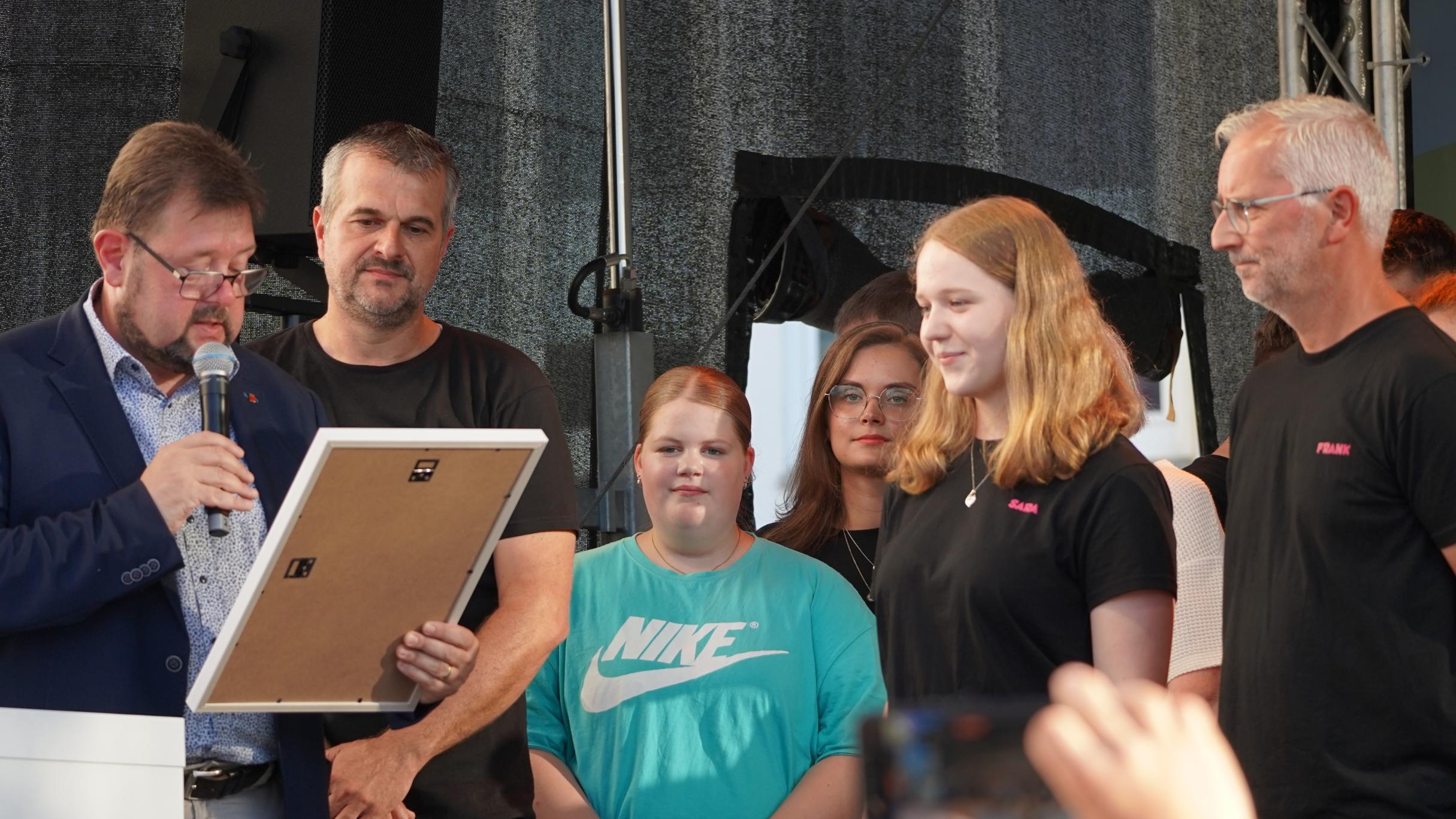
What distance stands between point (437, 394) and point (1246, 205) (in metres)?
1.30

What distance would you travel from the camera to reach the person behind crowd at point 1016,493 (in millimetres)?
1856

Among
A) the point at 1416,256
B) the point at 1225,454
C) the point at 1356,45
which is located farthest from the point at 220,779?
the point at 1356,45

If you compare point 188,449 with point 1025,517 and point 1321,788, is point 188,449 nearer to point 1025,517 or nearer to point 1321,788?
point 1025,517

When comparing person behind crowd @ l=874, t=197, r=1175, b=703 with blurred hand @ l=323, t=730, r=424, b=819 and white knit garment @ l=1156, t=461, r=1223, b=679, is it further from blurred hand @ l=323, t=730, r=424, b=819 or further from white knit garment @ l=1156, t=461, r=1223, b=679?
blurred hand @ l=323, t=730, r=424, b=819

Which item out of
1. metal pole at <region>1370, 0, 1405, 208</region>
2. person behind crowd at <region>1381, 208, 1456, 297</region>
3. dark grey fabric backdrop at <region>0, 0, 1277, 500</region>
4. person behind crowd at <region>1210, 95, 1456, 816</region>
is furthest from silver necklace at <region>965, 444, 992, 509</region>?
metal pole at <region>1370, 0, 1405, 208</region>

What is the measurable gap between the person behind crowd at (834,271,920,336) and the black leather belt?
1.56 m

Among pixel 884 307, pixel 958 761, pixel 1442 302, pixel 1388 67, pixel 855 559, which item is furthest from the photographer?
pixel 1388 67

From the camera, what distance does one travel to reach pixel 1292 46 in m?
4.32

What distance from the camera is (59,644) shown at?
1.74m

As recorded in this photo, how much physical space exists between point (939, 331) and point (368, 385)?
958mm

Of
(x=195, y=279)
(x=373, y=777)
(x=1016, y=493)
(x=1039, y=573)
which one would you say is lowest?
(x=373, y=777)

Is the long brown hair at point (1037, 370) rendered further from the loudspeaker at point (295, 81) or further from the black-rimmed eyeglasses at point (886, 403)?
the loudspeaker at point (295, 81)

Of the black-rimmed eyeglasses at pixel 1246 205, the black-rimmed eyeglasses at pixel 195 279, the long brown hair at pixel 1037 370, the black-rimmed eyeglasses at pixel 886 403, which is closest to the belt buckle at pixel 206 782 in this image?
the black-rimmed eyeglasses at pixel 195 279

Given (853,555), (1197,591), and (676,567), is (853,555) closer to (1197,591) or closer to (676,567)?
(676,567)
